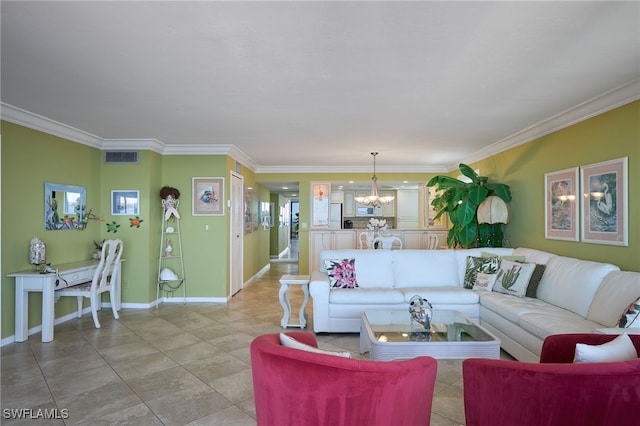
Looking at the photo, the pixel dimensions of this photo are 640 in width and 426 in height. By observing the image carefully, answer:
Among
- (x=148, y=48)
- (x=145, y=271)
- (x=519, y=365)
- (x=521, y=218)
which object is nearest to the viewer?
(x=519, y=365)

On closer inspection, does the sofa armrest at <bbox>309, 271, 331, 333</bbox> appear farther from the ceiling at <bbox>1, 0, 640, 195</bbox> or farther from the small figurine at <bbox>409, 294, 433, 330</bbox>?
the ceiling at <bbox>1, 0, 640, 195</bbox>

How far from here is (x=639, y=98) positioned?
2934 millimetres

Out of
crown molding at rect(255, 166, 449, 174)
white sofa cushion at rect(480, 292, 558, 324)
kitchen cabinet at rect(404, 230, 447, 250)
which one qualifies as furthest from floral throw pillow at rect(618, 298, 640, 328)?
crown molding at rect(255, 166, 449, 174)

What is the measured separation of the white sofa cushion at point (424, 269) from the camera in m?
4.36

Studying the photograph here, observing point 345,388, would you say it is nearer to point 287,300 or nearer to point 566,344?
point 566,344

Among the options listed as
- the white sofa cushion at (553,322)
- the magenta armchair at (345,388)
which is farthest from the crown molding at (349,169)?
the magenta armchair at (345,388)

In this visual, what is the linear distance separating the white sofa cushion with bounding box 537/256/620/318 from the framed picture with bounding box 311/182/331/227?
15.9ft

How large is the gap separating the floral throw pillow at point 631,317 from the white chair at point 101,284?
513 centimetres

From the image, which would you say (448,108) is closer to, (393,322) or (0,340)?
(393,322)

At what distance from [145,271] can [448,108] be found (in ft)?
15.7

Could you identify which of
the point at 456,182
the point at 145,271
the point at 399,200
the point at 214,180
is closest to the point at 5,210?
the point at 145,271

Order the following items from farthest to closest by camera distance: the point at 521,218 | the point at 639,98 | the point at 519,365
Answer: the point at 521,218
the point at 639,98
the point at 519,365

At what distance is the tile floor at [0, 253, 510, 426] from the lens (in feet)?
7.57

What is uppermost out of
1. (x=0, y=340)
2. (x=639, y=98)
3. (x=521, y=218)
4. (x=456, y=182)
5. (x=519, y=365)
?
(x=639, y=98)
